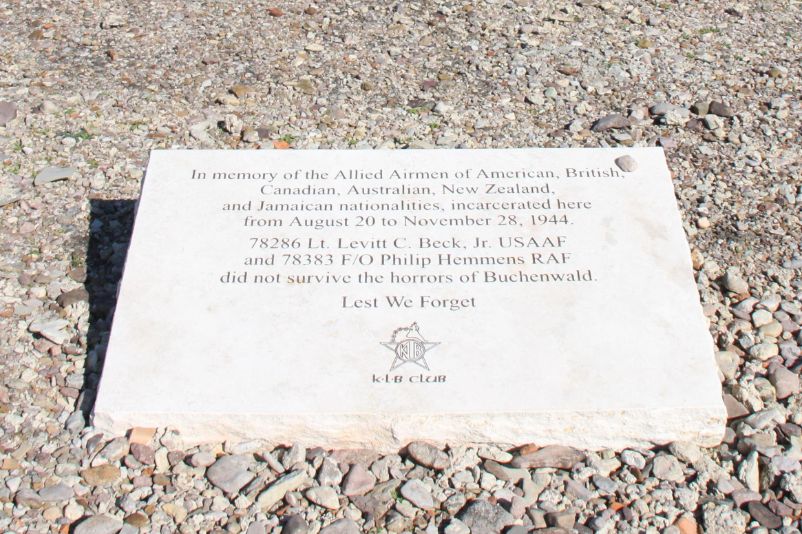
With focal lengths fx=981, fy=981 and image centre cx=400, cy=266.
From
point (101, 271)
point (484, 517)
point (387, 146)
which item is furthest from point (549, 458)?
point (387, 146)

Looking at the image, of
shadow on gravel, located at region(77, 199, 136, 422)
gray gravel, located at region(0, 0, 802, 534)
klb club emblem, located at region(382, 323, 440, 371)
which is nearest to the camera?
gray gravel, located at region(0, 0, 802, 534)

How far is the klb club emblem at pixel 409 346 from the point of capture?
3.41 meters

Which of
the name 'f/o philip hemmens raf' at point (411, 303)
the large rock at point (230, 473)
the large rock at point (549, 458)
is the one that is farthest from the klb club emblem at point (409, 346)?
the large rock at point (230, 473)

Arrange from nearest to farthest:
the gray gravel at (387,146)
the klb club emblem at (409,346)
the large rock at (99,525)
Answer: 1. the large rock at (99,525)
2. the gray gravel at (387,146)
3. the klb club emblem at (409,346)

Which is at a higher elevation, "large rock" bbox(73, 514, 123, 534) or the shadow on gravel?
"large rock" bbox(73, 514, 123, 534)

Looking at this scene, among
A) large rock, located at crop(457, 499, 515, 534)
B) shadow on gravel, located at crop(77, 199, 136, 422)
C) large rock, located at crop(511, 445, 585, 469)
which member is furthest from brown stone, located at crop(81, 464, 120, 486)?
large rock, located at crop(511, 445, 585, 469)

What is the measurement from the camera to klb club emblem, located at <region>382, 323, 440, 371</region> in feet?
11.2

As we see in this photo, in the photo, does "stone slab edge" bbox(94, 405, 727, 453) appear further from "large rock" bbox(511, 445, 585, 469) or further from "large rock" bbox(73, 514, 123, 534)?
"large rock" bbox(73, 514, 123, 534)

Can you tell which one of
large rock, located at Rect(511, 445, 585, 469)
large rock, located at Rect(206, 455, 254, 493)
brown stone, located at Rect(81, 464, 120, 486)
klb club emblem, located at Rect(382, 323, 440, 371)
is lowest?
brown stone, located at Rect(81, 464, 120, 486)

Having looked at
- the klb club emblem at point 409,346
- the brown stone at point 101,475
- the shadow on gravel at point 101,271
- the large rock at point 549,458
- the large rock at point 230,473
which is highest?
the klb club emblem at point 409,346

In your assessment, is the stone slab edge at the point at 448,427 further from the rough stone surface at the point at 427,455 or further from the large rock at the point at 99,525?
the large rock at the point at 99,525

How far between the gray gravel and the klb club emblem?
0.99 feet

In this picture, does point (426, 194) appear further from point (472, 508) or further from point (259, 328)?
point (472, 508)

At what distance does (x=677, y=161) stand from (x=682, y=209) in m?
0.45
